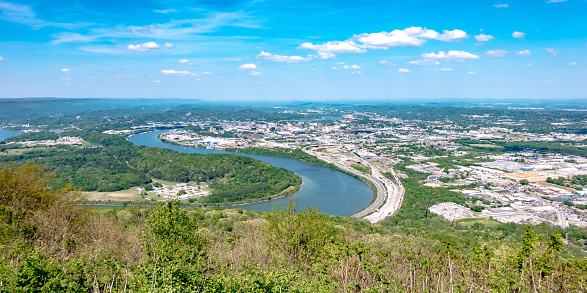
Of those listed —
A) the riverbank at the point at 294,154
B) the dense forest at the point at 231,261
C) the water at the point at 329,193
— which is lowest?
the water at the point at 329,193

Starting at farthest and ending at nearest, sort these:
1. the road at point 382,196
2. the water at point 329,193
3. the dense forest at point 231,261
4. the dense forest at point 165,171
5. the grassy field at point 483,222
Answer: the dense forest at point 165,171 < the water at point 329,193 < the road at point 382,196 < the grassy field at point 483,222 < the dense forest at point 231,261

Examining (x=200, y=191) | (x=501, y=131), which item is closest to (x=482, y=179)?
(x=200, y=191)

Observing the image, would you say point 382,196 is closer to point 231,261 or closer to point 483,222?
point 483,222

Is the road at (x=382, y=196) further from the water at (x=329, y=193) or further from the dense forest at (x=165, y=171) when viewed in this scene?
the dense forest at (x=165, y=171)

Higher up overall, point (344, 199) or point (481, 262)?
point (481, 262)

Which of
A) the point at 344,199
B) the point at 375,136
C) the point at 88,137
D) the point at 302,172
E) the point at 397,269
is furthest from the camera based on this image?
the point at 375,136

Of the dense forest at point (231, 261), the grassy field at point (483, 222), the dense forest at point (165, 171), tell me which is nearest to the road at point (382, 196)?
the grassy field at point (483, 222)

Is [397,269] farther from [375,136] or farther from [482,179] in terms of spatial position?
[375,136]
